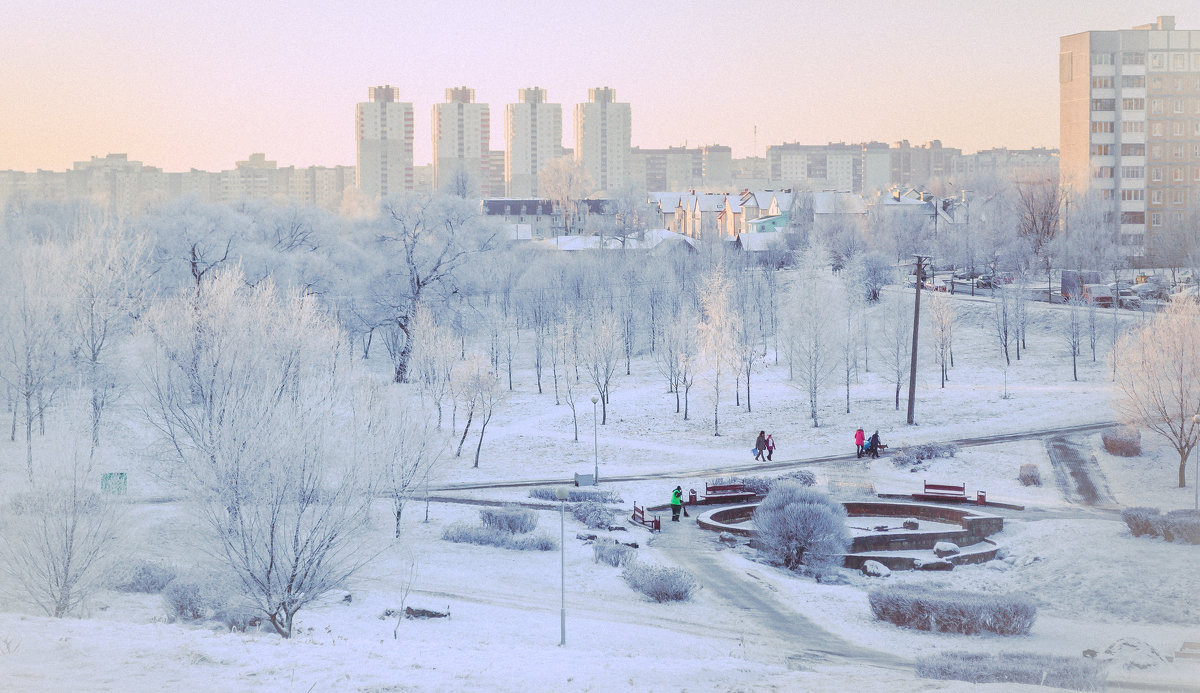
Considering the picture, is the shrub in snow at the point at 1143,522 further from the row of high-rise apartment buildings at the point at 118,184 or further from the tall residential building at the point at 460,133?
the tall residential building at the point at 460,133

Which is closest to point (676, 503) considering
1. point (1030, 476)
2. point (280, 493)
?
point (1030, 476)

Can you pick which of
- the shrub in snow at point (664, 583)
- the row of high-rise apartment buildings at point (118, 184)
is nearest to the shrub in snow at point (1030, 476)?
the shrub in snow at point (664, 583)

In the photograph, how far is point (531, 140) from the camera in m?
192

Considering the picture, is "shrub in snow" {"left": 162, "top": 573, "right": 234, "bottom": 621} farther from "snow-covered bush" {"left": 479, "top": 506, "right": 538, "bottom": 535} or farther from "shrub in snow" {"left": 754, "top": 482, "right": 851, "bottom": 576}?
"shrub in snow" {"left": 754, "top": 482, "right": 851, "bottom": 576}

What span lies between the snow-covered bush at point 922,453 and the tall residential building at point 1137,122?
4294 cm

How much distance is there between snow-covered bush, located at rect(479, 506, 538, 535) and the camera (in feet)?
80.3

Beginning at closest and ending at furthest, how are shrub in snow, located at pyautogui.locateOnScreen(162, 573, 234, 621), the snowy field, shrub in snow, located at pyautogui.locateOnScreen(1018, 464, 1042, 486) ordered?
the snowy field < shrub in snow, located at pyautogui.locateOnScreen(162, 573, 234, 621) < shrub in snow, located at pyautogui.locateOnScreen(1018, 464, 1042, 486)

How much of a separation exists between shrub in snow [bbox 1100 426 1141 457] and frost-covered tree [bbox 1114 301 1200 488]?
3.34 ft

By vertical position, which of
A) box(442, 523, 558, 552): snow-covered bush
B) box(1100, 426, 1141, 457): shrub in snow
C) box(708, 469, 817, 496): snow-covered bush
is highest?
box(1100, 426, 1141, 457): shrub in snow

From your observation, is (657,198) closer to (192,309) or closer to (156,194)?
(156,194)

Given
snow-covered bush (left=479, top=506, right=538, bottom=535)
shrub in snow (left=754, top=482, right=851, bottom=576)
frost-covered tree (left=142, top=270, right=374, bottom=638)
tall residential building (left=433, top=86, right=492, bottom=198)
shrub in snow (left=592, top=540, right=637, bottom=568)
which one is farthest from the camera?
tall residential building (left=433, top=86, right=492, bottom=198)

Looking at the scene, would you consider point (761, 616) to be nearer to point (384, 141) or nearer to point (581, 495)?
point (581, 495)

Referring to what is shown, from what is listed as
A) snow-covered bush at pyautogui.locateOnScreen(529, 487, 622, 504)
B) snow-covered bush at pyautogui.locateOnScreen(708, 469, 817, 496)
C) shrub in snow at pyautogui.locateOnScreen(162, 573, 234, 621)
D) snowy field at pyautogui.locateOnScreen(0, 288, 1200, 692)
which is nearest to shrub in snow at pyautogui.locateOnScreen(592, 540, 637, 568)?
snowy field at pyautogui.locateOnScreen(0, 288, 1200, 692)

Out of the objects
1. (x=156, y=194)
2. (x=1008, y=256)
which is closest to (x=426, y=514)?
(x=156, y=194)
